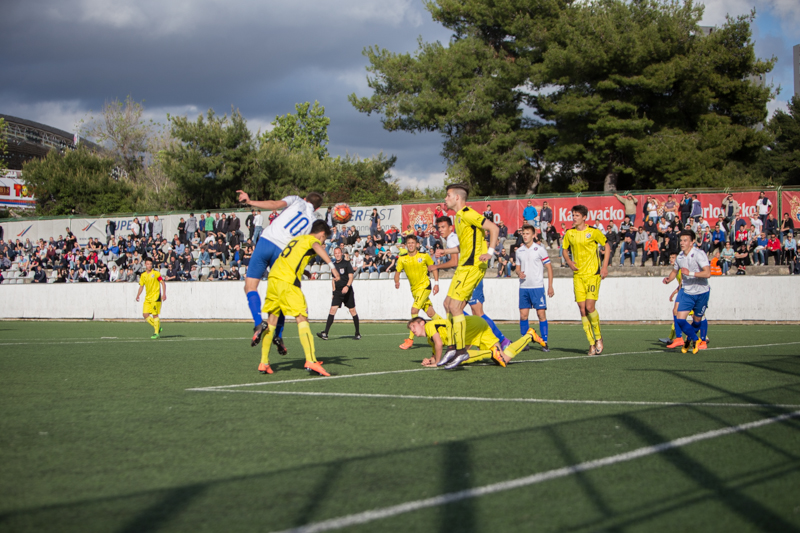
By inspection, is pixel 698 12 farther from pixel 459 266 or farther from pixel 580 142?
pixel 459 266

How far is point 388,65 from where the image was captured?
1625 inches

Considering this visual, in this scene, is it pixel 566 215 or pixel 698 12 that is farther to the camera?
pixel 698 12

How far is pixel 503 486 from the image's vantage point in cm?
332

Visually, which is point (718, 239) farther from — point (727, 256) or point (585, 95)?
point (585, 95)

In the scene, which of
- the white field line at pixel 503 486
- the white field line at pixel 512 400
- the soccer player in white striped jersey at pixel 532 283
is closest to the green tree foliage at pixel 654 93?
the soccer player in white striped jersey at pixel 532 283

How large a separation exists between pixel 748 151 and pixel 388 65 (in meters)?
22.4

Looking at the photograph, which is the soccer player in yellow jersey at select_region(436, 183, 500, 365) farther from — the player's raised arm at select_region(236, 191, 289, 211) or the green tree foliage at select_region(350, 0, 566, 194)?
the green tree foliage at select_region(350, 0, 566, 194)

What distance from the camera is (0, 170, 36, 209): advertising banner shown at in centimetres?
6975

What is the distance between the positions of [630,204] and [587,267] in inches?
637

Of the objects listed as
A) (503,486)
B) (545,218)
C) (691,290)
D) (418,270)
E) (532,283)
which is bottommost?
(503,486)

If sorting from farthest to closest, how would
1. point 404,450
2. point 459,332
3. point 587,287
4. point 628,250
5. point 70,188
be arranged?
point 70,188 < point 628,250 < point 587,287 < point 459,332 < point 404,450

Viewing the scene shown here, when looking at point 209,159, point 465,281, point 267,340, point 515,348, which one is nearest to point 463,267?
point 465,281

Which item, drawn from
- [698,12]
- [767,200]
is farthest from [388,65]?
[767,200]

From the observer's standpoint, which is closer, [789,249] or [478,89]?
[789,249]
